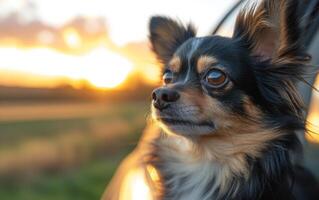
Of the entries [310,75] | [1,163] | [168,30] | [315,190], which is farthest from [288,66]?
[1,163]

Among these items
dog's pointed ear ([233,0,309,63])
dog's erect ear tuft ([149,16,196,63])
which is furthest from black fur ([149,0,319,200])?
dog's erect ear tuft ([149,16,196,63])

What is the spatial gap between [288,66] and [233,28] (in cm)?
54

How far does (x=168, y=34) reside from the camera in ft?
15.8

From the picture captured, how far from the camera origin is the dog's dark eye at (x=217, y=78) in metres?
4.17

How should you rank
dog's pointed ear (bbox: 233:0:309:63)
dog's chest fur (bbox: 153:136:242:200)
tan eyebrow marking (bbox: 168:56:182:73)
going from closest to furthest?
dog's pointed ear (bbox: 233:0:309:63) < dog's chest fur (bbox: 153:136:242:200) < tan eyebrow marking (bbox: 168:56:182:73)

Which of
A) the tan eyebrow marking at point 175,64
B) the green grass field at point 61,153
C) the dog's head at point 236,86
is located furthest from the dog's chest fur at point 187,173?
the green grass field at point 61,153

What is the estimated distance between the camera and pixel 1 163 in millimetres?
11266

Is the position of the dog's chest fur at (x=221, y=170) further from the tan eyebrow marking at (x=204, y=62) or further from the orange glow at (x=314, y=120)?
the tan eyebrow marking at (x=204, y=62)

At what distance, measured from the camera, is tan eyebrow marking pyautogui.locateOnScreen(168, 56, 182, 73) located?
4.41 metres

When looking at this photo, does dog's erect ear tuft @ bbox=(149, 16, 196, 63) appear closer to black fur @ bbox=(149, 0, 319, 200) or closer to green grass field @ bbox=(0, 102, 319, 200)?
black fur @ bbox=(149, 0, 319, 200)

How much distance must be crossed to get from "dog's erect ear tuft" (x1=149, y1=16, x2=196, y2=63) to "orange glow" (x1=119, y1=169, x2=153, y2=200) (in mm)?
947

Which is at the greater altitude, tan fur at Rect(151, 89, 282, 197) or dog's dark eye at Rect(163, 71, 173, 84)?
dog's dark eye at Rect(163, 71, 173, 84)

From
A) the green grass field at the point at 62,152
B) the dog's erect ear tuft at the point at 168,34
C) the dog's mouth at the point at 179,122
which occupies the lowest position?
the green grass field at the point at 62,152

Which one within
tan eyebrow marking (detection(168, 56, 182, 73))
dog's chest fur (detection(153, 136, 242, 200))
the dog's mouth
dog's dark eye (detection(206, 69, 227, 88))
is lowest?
dog's chest fur (detection(153, 136, 242, 200))
